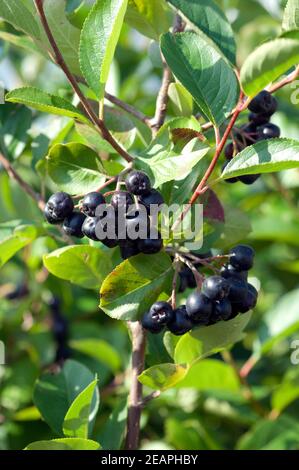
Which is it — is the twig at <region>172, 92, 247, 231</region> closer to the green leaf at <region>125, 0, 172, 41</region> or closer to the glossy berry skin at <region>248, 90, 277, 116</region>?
the glossy berry skin at <region>248, 90, 277, 116</region>

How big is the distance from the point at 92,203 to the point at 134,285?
0.21m

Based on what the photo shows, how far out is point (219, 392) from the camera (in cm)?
237

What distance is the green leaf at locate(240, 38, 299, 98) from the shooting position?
114 cm

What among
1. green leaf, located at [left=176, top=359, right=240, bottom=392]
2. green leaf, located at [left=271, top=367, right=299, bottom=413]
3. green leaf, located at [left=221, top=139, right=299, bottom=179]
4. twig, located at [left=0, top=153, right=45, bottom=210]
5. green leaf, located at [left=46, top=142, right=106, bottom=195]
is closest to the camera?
green leaf, located at [left=221, top=139, right=299, bottom=179]

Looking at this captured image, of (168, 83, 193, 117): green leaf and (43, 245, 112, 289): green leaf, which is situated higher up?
(168, 83, 193, 117): green leaf

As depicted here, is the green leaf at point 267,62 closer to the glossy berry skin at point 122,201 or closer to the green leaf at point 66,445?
the glossy berry skin at point 122,201

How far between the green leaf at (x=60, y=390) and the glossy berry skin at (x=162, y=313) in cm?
40

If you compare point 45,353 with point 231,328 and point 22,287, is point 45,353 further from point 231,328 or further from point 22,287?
point 231,328

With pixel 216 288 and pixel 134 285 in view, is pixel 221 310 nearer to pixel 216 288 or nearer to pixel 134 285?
pixel 216 288

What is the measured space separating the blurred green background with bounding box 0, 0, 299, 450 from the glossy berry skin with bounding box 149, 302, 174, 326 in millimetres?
320

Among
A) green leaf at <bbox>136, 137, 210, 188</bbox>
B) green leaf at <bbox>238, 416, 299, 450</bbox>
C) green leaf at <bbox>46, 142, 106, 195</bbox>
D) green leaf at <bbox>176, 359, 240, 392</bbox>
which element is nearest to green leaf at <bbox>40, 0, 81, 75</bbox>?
green leaf at <bbox>46, 142, 106, 195</bbox>

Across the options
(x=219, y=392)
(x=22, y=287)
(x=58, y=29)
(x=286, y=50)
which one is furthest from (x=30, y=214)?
(x=286, y=50)
